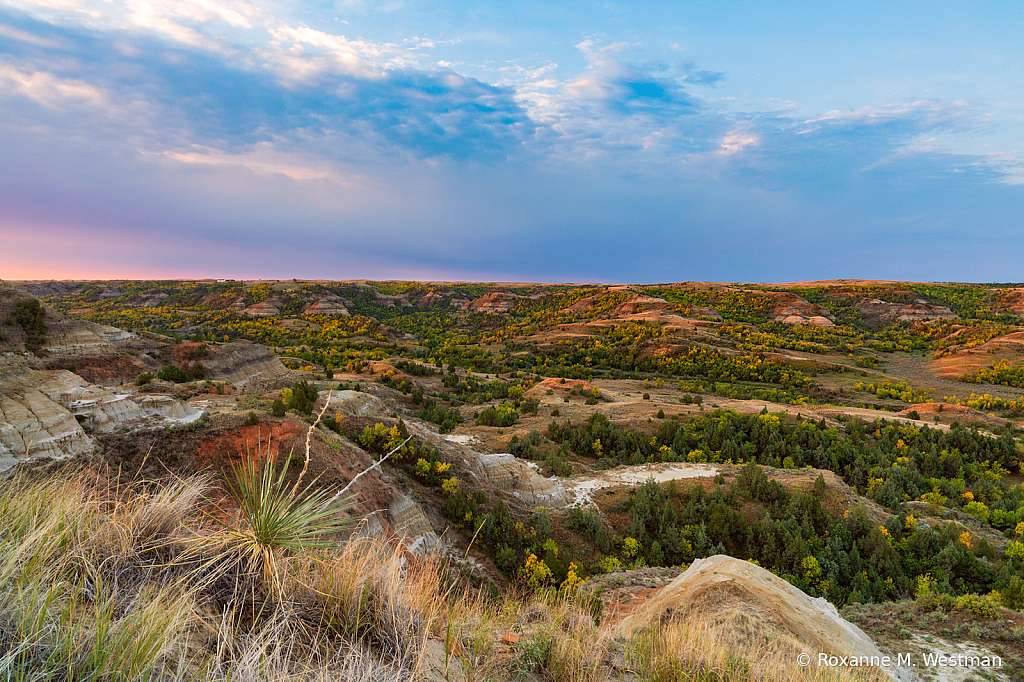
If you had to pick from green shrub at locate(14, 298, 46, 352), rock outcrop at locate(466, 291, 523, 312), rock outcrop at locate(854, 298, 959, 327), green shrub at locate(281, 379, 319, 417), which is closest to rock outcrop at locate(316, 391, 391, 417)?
green shrub at locate(281, 379, 319, 417)

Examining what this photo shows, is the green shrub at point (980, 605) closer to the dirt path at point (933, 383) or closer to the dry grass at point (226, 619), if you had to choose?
the dry grass at point (226, 619)

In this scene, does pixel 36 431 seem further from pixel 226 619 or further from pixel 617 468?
pixel 617 468

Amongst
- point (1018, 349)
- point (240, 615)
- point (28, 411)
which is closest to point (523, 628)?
point (240, 615)

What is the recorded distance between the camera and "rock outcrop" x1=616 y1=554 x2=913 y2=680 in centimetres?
643

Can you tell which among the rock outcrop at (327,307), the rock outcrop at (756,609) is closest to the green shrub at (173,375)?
the rock outcrop at (756,609)

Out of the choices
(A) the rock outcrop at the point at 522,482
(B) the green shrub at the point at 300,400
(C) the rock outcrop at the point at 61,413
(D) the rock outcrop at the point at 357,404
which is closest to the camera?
(C) the rock outcrop at the point at 61,413

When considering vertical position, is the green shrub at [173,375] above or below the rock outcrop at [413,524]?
above

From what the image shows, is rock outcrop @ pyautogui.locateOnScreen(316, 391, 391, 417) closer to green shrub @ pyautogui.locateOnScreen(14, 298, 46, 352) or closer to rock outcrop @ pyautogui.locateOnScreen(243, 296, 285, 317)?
green shrub @ pyautogui.locateOnScreen(14, 298, 46, 352)

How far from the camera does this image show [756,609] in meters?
6.81

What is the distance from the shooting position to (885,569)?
12.4 m

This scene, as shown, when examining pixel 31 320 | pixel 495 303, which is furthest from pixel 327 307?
pixel 31 320

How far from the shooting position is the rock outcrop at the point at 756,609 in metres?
6.43

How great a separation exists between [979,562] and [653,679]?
629 inches

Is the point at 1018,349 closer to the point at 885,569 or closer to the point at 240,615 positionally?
the point at 885,569
